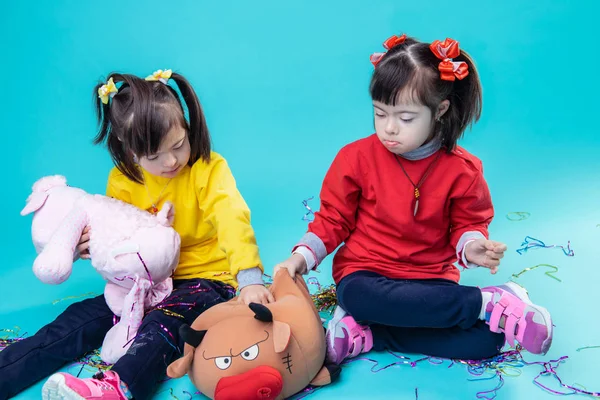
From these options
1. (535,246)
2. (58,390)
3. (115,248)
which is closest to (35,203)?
(115,248)

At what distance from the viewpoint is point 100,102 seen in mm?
1788

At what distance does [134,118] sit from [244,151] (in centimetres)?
103

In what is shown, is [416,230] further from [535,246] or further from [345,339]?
[535,246]

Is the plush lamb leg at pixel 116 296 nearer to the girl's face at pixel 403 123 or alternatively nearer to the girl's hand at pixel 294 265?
the girl's hand at pixel 294 265

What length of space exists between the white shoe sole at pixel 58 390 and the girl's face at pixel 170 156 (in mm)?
544

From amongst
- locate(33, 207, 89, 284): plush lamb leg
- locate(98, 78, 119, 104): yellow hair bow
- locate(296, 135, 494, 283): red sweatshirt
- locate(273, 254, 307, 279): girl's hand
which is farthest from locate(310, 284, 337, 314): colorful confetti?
locate(98, 78, 119, 104): yellow hair bow

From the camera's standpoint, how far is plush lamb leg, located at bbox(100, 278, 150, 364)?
168 centimetres

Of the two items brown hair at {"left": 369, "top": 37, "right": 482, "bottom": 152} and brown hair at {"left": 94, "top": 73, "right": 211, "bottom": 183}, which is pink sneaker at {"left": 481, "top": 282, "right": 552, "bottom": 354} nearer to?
brown hair at {"left": 369, "top": 37, "right": 482, "bottom": 152}

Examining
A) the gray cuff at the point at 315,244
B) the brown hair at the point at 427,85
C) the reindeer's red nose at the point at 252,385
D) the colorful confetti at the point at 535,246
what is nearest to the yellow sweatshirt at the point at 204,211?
the gray cuff at the point at 315,244

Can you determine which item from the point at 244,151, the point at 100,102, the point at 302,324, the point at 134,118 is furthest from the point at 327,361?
the point at 244,151

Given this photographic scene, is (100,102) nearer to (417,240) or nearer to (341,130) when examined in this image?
(417,240)

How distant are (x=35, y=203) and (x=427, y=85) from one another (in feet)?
3.27

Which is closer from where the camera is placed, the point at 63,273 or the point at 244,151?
the point at 63,273

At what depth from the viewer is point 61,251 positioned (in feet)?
5.51
